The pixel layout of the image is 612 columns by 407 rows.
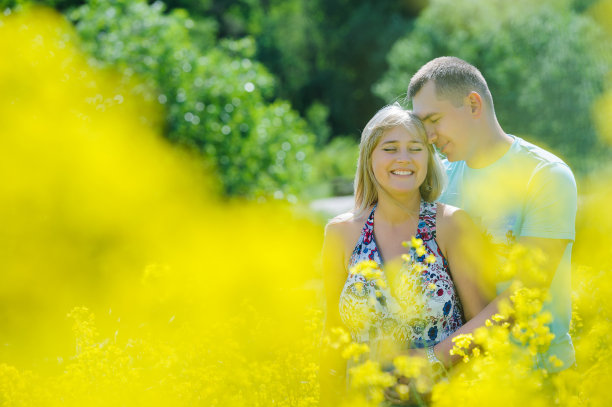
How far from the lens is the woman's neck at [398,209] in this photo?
309cm

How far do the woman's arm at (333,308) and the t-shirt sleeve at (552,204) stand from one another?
0.86 metres

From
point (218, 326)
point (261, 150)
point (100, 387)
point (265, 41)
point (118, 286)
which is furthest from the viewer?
point (265, 41)

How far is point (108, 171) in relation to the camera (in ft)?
24.5

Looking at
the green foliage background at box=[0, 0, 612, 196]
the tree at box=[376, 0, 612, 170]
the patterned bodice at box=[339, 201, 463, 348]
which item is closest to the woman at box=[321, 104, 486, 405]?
the patterned bodice at box=[339, 201, 463, 348]

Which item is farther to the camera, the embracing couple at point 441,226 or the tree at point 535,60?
the tree at point 535,60

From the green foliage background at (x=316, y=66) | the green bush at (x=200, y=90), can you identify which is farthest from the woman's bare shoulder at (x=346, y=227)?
the green bush at (x=200, y=90)

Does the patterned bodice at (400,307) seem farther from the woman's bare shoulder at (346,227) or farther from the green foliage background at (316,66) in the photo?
the green foliage background at (316,66)

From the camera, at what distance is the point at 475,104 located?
Answer: 10.4 ft

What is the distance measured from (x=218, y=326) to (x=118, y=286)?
322 centimetres

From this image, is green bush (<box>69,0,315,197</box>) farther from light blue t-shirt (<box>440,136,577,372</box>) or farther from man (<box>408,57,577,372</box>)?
light blue t-shirt (<box>440,136,577,372</box>)

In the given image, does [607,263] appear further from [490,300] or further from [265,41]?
[265,41]

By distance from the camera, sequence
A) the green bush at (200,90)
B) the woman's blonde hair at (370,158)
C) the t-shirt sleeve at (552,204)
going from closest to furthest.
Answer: the t-shirt sleeve at (552,204)
the woman's blonde hair at (370,158)
the green bush at (200,90)

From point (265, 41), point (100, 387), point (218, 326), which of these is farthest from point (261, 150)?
point (265, 41)

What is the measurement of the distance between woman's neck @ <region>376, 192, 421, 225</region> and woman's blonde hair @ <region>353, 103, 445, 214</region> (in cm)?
9
